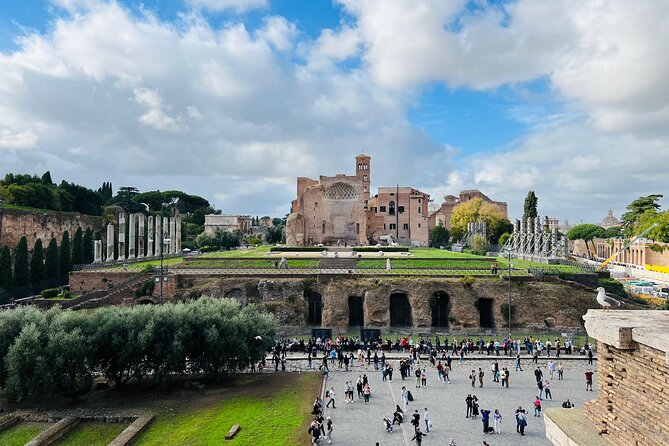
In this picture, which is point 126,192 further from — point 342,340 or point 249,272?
point 342,340

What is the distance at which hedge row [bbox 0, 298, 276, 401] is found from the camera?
19.9 meters

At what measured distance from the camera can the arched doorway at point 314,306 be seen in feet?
120

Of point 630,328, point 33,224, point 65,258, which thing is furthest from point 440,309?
point 33,224

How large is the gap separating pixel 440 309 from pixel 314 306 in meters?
9.74

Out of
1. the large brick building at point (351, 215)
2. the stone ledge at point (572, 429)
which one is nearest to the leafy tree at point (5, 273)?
the large brick building at point (351, 215)

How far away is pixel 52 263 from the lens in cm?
4356

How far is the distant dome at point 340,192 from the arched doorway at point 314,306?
Result: 34819 mm

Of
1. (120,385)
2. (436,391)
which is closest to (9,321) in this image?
(120,385)

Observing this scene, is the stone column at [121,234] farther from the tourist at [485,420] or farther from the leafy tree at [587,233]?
the leafy tree at [587,233]

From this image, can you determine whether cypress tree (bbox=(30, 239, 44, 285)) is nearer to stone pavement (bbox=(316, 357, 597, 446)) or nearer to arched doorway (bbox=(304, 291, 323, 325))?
arched doorway (bbox=(304, 291, 323, 325))

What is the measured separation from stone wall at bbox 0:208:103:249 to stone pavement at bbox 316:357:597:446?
4272 cm

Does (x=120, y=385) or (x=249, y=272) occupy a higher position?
(x=249, y=272)

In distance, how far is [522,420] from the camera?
1582 centimetres

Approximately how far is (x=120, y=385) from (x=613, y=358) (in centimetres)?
2214
